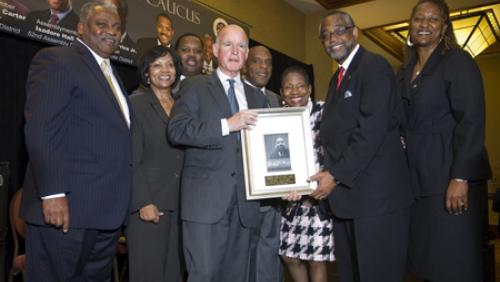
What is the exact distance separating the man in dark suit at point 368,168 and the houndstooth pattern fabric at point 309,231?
50 cm

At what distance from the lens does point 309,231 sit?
2789 millimetres

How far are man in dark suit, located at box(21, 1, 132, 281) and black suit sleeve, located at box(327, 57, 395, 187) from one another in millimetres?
1087

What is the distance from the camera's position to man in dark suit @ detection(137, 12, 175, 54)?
4.67 meters

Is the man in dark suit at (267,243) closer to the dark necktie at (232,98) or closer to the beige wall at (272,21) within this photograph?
the dark necktie at (232,98)

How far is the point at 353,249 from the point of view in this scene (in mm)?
2244

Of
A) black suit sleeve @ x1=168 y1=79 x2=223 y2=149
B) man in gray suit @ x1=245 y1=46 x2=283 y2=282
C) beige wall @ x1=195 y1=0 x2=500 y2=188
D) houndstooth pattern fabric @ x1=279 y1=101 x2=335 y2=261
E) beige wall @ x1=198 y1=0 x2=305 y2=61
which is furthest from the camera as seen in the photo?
beige wall @ x1=195 y1=0 x2=500 y2=188

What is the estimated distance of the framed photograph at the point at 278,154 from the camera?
6.85ft

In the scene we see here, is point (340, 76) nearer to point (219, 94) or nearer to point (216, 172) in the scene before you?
point (219, 94)

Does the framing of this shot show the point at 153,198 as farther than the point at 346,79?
Yes

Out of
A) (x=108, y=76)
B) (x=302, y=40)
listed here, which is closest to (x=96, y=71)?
(x=108, y=76)

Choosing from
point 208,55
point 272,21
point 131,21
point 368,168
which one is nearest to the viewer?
point 368,168

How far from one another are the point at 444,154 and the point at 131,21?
3552 millimetres

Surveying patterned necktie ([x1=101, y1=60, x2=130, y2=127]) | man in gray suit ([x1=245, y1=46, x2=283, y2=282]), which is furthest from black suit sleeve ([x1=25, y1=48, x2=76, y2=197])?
man in gray suit ([x1=245, y1=46, x2=283, y2=282])

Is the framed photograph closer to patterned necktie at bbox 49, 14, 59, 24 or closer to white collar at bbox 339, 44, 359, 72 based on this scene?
white collar at bbox 339, 44, 359, 72
